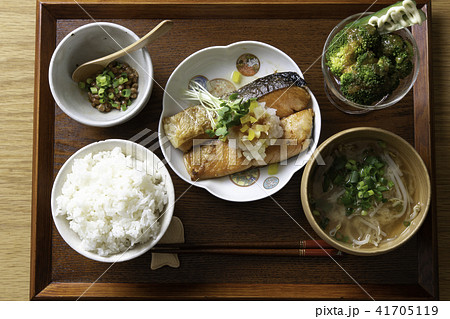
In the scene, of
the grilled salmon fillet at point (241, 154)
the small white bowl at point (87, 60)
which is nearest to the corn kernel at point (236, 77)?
the grilled salmon fillet at point (241, 154)

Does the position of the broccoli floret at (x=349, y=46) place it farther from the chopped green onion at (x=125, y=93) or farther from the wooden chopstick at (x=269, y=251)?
the chopped green onion at (x=125, y=93)

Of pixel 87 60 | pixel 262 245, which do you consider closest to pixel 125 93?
pixel 87 60

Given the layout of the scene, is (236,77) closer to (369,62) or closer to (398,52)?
(369,62)

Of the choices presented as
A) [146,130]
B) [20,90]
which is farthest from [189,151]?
[20,90]

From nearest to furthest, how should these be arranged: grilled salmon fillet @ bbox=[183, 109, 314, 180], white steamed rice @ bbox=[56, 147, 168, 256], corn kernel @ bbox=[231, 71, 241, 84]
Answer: white steamed rice @ bbox=[56, 147, 168, 256], grilled salmon fillet @ bbox=[183, 109, 314, 180], corn kernel @ bbox=[231, 71, 241, 84]

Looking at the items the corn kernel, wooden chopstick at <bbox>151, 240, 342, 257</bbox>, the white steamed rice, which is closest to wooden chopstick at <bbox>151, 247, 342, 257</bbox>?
wooden chopstick at <bbox>151, 240, 342, 257</bbox>

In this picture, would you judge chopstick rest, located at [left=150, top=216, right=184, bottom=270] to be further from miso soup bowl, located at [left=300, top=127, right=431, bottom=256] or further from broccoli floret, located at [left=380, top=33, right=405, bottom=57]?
broccoli floret, located at [left=380, top=33, right=405, bottom=57]
